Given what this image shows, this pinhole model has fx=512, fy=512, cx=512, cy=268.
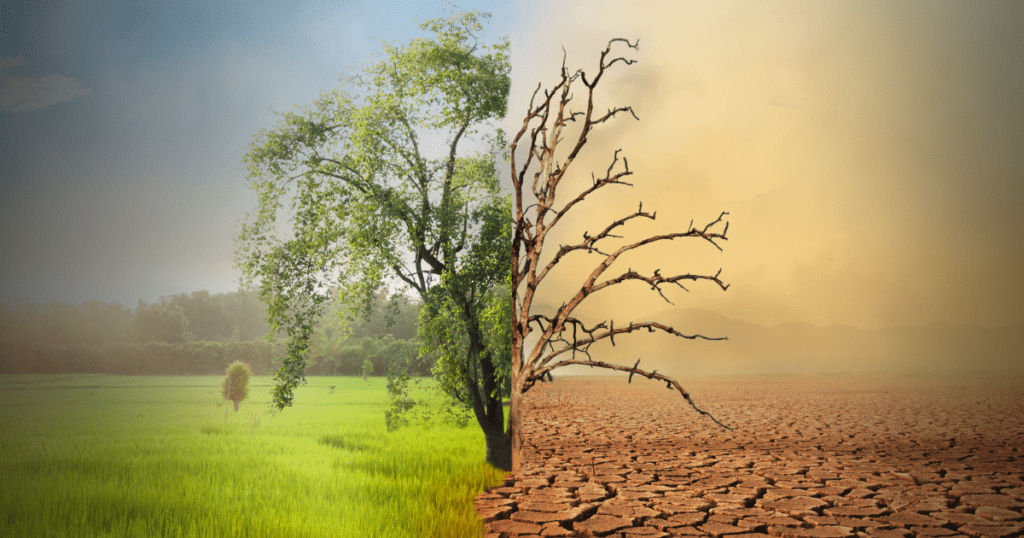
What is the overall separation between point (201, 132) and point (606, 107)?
82.2 inches

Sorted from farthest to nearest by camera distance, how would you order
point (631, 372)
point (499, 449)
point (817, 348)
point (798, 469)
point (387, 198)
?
1. point (499, 449)
2. point (387, 198)
3. point (817, 348)
4. point (798, 469)
5. point (631, 372)

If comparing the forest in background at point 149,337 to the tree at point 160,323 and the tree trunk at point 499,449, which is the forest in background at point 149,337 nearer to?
the tree at point 160,323

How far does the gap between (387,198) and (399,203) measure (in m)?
0.07

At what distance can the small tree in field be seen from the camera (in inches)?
69.4

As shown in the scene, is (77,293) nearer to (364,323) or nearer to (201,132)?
(201,132)

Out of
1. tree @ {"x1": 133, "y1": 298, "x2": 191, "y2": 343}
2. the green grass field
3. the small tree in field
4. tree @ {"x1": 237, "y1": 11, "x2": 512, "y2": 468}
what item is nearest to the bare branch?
tree @ {"x1": 237, "y1": 11, "x2": 512, "y2": 468}

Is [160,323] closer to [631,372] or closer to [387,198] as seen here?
[387,198]

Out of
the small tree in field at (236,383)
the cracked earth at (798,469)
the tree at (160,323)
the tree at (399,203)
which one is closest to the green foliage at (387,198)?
the tree at (399,203)

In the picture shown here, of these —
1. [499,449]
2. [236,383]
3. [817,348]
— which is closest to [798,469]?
[817,348]

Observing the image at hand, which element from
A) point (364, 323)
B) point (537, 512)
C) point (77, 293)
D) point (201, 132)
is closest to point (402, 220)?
point (364, 323)

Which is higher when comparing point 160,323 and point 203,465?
point 160,323

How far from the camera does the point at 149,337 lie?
1.66 metres

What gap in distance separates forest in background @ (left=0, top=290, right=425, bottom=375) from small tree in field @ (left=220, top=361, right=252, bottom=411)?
24 mm

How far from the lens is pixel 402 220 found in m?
2.64
